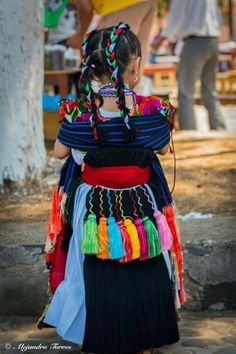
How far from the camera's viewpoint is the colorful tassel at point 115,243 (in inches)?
140

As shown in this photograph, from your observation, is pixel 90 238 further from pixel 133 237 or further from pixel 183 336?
pixel 183 336

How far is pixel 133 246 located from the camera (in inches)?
141

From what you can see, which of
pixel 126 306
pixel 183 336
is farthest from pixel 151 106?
pixel 183 336

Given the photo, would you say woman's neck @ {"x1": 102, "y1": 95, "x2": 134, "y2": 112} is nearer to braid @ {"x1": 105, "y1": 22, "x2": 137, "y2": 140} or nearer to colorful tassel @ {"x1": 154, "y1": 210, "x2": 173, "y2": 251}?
braid @ {"x1": 105, "y1": 22, "x2": 137, "y2": 140}

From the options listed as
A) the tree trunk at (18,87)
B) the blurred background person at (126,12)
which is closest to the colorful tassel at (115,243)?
the tree trunk at (18,87)

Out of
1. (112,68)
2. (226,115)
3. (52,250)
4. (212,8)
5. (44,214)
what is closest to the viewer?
(112,68)

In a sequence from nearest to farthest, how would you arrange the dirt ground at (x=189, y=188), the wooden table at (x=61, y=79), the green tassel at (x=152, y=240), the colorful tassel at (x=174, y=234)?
the green tassel at (x=152, y=240), the colorful tassel at (x=174, y=234), the dirt ground at (x=189, y=188), the wooden table at (x=61, y=79)

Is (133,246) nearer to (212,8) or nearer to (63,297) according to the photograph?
(63,297)

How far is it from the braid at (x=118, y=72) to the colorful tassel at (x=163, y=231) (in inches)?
16.2

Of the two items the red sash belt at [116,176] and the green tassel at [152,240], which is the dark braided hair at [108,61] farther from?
the green tassel at [152,240]

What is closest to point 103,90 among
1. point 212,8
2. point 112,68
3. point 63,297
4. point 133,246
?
point 112,68

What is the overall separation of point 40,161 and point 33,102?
0.47 m

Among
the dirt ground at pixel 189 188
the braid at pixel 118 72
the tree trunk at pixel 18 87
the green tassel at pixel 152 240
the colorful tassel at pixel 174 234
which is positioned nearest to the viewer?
the braid at pixel 118 72

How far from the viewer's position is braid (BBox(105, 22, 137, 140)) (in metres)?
3.50
